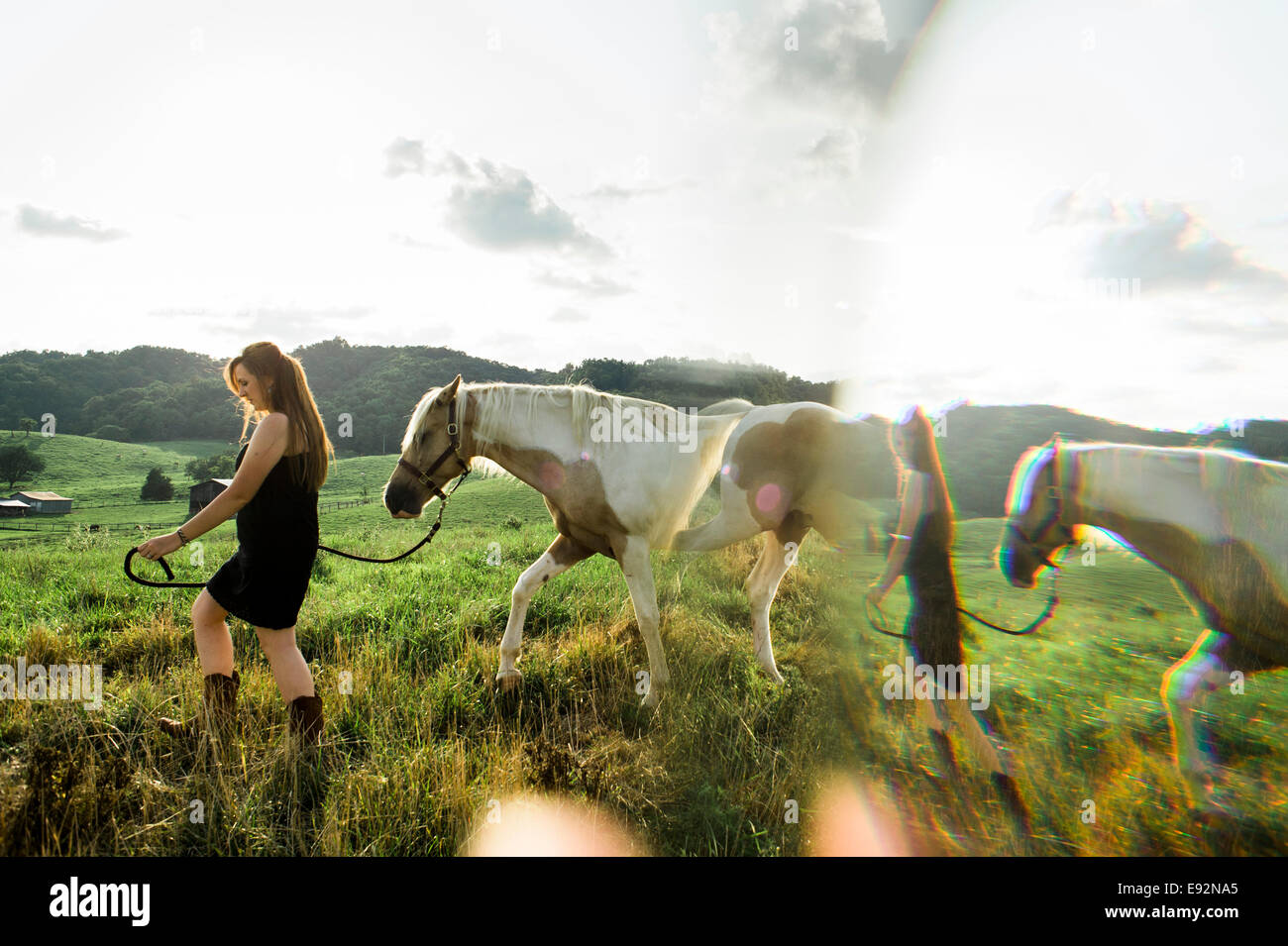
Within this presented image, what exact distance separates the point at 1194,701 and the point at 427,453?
16.5 feet

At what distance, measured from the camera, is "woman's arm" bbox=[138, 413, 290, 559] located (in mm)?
2869

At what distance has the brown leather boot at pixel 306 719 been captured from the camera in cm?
322

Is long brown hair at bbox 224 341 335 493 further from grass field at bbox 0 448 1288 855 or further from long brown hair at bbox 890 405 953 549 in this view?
long brown hair at bbox 890 405 953 549

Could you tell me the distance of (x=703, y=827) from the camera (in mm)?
2820

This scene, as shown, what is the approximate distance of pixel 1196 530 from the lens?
8.28 feet

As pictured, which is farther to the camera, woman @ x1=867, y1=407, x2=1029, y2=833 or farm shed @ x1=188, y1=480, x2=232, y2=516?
farm shed @ x1=188, y1=480, x2=232, y2=516

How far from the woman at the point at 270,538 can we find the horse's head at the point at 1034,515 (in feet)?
13.1

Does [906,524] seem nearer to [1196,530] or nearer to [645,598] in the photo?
[1196,530]

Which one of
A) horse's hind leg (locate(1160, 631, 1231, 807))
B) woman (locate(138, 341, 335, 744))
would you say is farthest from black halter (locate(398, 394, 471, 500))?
horse's hind leg (locate(1160, 631, 1231, 807))

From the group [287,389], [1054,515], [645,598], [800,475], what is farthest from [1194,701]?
[287,389]

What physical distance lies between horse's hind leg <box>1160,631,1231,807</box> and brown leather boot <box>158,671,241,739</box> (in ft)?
16.8

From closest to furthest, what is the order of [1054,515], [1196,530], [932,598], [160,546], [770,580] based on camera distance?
[1196,530], [160,546], [1054,515], [932,598], [770,580]
